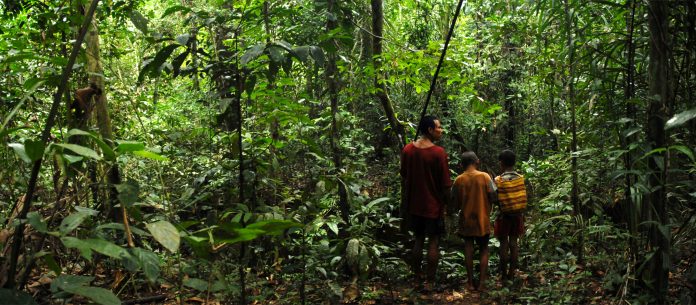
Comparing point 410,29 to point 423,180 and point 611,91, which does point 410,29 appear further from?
point 611,91

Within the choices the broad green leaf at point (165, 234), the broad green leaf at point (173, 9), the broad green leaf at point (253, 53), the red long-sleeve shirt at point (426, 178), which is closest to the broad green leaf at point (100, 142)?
the broad green leaf at point (165, 234)

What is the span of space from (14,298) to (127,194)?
0.43 m

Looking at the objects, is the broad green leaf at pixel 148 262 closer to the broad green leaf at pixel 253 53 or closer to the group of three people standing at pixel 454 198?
the broad green leaf at pixel 253 53

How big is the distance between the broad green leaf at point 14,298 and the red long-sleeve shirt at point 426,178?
408cm

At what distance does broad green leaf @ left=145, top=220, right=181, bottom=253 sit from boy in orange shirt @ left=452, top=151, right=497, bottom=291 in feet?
13.6

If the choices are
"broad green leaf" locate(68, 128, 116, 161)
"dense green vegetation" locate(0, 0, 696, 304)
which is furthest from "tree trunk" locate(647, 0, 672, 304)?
"broad green leaf" locate(68, 128, 116, 161)

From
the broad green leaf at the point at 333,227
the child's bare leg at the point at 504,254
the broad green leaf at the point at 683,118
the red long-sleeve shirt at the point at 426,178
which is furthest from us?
the child's bare leg at the point at 504,254

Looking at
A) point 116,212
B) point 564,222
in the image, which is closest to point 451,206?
point 564,222

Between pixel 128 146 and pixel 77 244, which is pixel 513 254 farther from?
pixel 77 244

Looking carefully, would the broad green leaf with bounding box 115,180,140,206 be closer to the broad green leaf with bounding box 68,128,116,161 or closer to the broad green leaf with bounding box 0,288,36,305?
the broad green leaf with bounding box 68,128,116,161

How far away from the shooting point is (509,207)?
5.38 m

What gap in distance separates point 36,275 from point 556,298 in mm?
4379

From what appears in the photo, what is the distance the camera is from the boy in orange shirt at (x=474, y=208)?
5.34 metres

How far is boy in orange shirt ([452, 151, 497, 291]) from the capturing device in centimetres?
534
